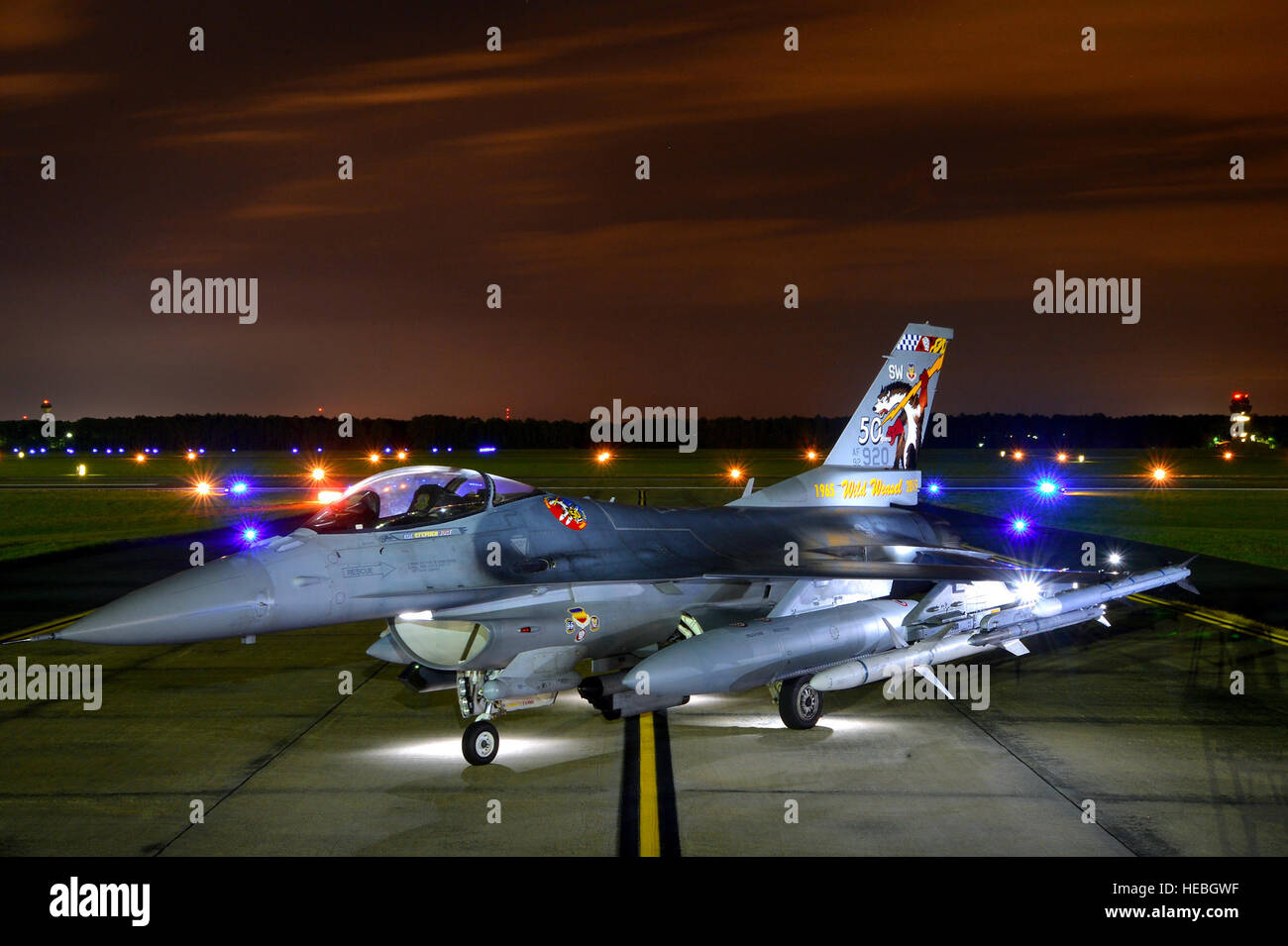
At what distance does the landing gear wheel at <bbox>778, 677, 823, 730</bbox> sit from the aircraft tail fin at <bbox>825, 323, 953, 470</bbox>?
499cm

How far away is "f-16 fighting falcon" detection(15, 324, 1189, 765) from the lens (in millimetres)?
10266

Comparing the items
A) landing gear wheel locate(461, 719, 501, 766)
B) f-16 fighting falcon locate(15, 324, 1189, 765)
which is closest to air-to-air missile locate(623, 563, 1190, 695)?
f-16 fighting falcon locate(15, 324, 1189, 765)

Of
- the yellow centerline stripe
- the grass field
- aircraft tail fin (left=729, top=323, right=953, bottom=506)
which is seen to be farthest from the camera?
the grass field

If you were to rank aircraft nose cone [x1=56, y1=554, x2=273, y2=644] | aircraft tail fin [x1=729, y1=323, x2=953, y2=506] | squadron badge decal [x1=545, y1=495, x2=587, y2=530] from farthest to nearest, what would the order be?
aircraft tail fin [x1=729, y1=323, x2=953, y2=506] → squadron badge decal [x1=545, y1=495, x2=587, y2=530] → aircraft nose cone [x1=56, y1=554, x2=273, y2=644]

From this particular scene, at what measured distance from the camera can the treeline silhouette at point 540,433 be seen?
15688 cm

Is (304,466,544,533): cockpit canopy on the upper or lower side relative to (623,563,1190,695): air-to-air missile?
upper

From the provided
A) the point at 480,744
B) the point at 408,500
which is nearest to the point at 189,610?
the point at 408,500

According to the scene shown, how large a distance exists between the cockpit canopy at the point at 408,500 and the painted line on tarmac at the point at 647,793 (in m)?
2.88

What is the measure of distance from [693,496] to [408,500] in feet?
120

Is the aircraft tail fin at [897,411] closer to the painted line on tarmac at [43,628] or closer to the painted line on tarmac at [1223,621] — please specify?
the painted line on tarmac at [1223,621]

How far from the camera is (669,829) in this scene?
896 cm

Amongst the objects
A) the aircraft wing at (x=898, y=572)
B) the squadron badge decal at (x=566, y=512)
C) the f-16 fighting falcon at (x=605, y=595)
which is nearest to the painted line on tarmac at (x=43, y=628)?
the f-16 fighting falcon at (x=605, y=595)

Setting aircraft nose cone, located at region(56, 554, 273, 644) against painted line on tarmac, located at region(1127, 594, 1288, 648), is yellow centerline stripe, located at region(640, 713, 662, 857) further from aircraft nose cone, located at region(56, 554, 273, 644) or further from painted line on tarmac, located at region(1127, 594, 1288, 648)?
painted line on tarmac, located at region(1127, 594, 1288, 648)

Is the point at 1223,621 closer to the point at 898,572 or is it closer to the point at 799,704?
the point at 898,572
